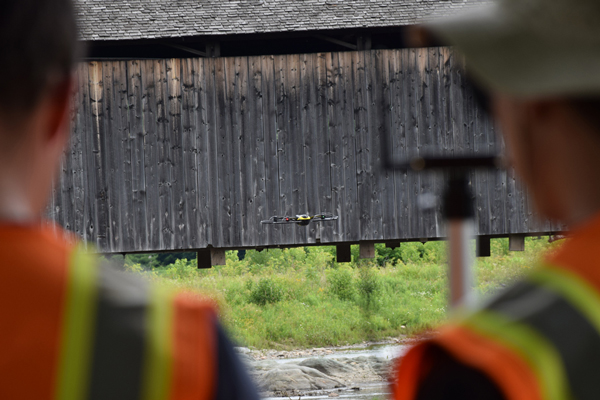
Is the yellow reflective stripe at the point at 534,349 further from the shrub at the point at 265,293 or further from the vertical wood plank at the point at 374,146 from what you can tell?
the shrub at the point at 265,293

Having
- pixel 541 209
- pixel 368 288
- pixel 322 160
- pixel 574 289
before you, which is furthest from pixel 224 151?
pixel 574 289

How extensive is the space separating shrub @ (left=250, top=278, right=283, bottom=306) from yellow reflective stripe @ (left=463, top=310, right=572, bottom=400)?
50.1 ft

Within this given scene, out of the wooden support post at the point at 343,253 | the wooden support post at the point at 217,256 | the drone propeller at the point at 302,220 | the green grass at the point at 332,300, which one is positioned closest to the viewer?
the drone propeller at the point at 302,220

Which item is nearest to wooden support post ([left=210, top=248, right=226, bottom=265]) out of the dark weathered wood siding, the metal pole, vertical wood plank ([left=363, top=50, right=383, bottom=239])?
the dark weathered wood siding

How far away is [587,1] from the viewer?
755 mm

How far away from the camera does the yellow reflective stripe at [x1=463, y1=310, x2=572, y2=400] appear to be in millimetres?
692

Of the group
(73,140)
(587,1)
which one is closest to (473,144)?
(73,140)

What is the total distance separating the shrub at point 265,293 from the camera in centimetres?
1590

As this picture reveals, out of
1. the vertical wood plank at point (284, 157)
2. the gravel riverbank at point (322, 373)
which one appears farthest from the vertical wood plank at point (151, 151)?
the gravel riverbank at point (322, 373)

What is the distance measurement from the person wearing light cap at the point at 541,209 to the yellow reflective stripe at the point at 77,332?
15.9 inches

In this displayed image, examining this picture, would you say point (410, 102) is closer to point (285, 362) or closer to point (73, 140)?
point (285, 362)

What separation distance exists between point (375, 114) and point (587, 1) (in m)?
10.4

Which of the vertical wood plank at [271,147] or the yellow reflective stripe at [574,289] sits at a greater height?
the vertical wood plank at [271,147]

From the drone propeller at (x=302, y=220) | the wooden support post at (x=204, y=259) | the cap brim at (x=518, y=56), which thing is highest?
the cap brim at (x=518, y=56)
